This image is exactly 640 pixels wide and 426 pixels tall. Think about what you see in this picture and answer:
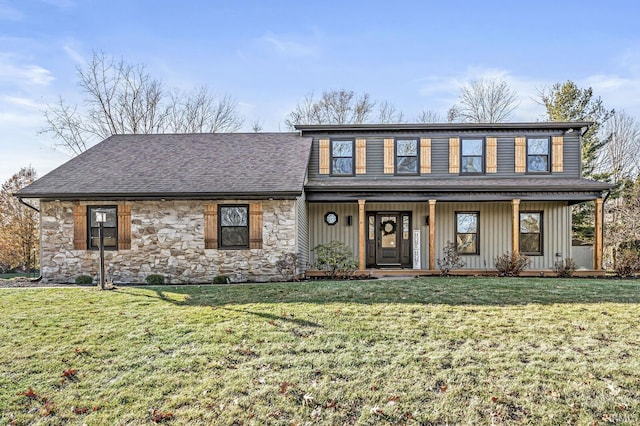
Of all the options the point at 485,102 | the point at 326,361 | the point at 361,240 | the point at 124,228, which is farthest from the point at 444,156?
the point at 485,102

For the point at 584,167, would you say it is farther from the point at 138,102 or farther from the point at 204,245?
the point at 138,102

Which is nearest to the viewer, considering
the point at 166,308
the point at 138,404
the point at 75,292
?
the point at 138,404

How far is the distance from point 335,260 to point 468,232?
15.6ft

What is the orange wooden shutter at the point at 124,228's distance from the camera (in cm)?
1124

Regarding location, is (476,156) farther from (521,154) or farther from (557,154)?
(557,154)

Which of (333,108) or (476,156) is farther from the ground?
(333,108)

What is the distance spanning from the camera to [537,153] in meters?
13.8

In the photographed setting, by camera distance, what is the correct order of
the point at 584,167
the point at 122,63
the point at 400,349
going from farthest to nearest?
the point at 122,63 → the point at 584,167 → the point at 400,349

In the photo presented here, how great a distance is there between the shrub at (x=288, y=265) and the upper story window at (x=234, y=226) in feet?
3.48

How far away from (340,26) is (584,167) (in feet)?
52.0

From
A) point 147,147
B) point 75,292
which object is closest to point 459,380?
point 75,292

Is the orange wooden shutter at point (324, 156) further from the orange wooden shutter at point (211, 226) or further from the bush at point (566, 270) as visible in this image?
the bush at point (566, 270)

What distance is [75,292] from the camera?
8.81 metres

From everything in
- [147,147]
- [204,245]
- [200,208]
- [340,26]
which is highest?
[340,26]
